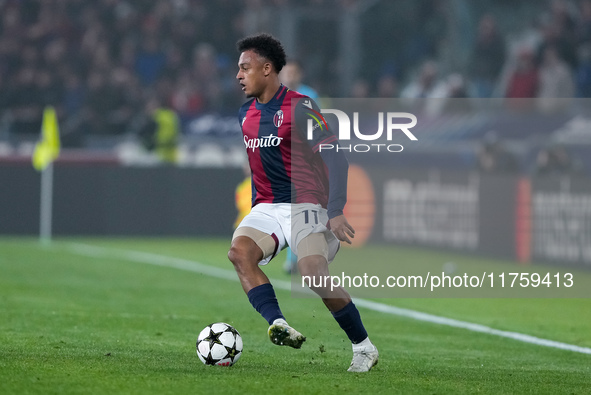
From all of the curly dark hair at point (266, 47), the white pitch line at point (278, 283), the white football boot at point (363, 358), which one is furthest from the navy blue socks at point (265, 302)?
the white pitch line at point (278, 283)

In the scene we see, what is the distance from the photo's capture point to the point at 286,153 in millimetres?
6148

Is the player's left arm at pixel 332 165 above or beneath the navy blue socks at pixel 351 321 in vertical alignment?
above

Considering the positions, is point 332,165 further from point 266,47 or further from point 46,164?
point 46,164

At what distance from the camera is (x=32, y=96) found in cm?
2053

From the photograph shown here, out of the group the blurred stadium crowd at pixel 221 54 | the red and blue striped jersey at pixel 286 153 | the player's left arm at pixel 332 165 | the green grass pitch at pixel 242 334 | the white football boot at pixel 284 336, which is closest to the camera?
the green grass pitch at pixel 242 334

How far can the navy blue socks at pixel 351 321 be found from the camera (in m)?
5.77

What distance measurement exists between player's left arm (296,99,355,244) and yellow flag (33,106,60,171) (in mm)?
11529

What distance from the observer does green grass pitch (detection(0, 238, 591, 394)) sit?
5285 mm

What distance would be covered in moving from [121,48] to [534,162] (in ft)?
35.8

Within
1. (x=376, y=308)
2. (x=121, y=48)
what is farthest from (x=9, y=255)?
(x=121, y=48)

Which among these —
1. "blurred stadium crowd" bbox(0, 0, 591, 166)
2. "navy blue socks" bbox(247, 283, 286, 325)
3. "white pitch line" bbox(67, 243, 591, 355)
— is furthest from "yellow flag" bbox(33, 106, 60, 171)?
"navy blue socks" bbox(247, 283, 286, 325)

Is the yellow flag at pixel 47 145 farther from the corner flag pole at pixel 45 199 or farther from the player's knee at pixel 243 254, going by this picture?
the player's knee at pixel 243 254

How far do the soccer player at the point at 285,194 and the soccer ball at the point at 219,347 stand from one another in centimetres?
24

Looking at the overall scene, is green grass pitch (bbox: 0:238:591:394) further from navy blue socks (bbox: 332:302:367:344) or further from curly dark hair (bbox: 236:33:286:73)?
curly dark hair (bbox: 236:33:286:73)
